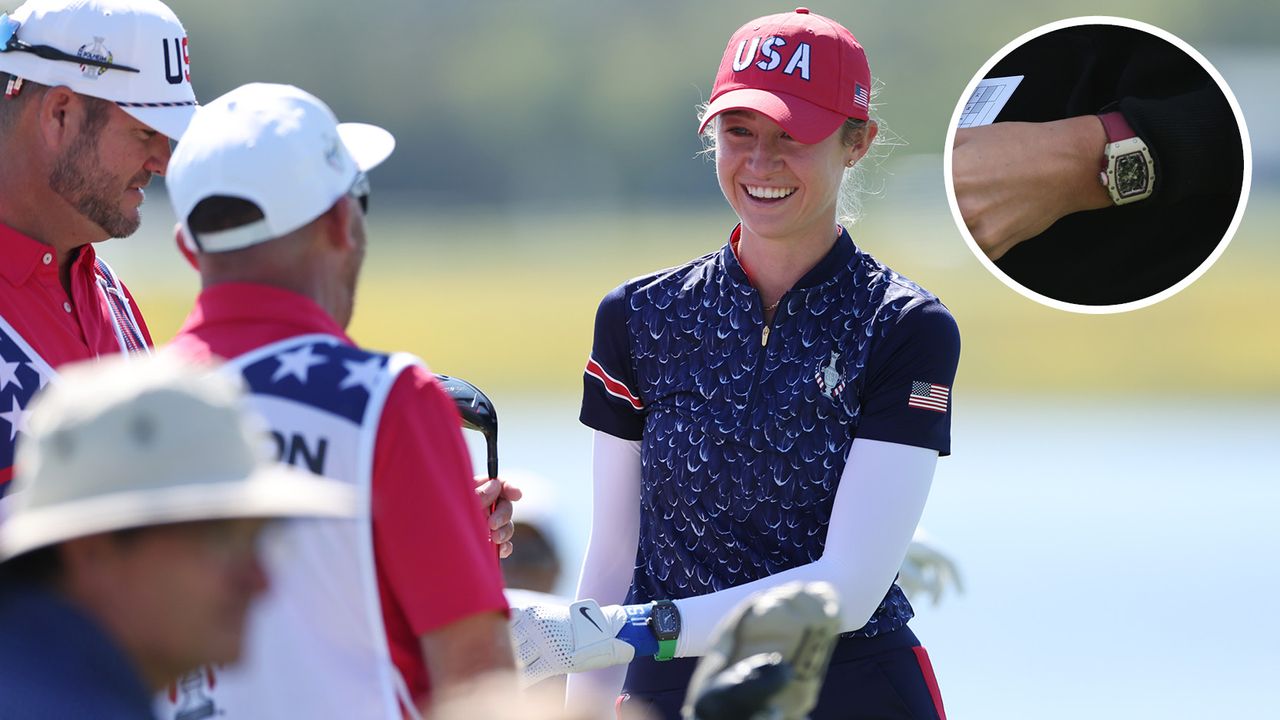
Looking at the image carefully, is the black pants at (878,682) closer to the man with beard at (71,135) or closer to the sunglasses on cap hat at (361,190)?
the sunglasses on cap hat at (361,190)

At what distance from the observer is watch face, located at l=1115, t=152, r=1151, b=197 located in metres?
3.62

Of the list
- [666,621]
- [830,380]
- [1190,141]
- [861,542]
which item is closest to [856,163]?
[830,380]

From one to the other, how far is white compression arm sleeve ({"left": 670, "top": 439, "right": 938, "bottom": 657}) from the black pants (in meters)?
0.11

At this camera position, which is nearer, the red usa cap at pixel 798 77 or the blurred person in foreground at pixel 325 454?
the blurred person in foreground at pixel 325 454

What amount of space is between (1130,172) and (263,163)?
79.2 inches

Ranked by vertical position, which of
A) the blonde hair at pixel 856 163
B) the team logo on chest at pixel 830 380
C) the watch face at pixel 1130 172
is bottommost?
the team logo on chest at pixel 830 380

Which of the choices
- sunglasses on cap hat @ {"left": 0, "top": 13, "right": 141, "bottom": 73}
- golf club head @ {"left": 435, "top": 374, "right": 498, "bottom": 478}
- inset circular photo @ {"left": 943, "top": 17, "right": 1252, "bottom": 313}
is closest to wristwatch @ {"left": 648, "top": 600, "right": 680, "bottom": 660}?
golf club head @ {"left": 435, "top": 374, "right": 498, "bottom": 478}

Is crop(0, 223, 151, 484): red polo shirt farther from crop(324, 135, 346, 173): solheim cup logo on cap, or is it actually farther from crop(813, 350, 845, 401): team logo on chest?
crop(813, 350, 845, 401): team logo on chest

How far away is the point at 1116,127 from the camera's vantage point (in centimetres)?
362

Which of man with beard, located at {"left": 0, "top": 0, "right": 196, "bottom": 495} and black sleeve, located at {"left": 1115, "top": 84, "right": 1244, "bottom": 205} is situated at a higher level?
black sleeve, located at {"left": 1115, "top": 84, "right": 1244, "bottom": 205}

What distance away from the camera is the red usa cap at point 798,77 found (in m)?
3.50

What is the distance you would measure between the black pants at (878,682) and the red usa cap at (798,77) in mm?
1045

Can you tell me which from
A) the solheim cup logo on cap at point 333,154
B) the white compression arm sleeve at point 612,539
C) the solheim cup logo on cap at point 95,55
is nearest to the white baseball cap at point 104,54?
the solheim cup logo on cap at point 95,55

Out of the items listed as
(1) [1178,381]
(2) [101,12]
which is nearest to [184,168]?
(2) [101,12]
